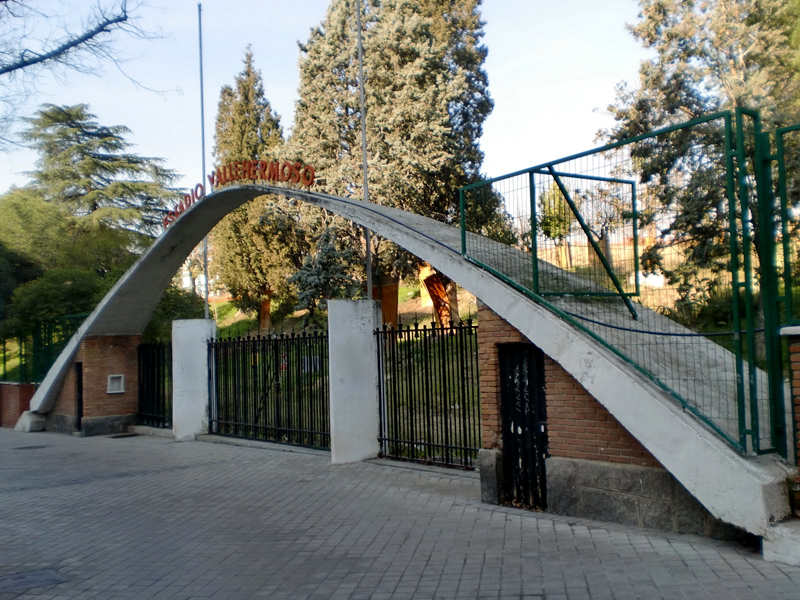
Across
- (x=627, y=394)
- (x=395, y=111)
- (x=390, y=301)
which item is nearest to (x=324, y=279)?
(x=390, y=301)

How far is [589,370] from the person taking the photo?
646 cm

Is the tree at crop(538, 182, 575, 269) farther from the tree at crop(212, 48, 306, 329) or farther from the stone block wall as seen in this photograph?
the tree at crop(212, 48, 306, 329)

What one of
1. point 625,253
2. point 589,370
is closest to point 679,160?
point 625,253

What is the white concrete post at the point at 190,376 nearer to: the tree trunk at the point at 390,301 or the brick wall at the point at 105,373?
the brick wall at the point at 105,373

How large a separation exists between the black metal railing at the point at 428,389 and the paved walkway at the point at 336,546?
0.56 meters

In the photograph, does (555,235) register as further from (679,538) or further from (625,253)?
(679,538)

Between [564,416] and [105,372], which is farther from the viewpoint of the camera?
[105,372]

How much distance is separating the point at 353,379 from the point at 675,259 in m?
5.45

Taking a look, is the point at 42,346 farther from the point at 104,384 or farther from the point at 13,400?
the point at 104,384

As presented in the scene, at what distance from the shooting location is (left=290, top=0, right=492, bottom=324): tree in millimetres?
25234

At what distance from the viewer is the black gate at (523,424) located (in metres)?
7.38

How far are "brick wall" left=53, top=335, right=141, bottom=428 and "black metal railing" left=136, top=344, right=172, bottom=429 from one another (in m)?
0.22

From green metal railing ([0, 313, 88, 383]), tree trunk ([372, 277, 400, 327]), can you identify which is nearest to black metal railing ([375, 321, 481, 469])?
green metal railing ([0, 313, 88, 383])

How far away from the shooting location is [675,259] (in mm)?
6418
